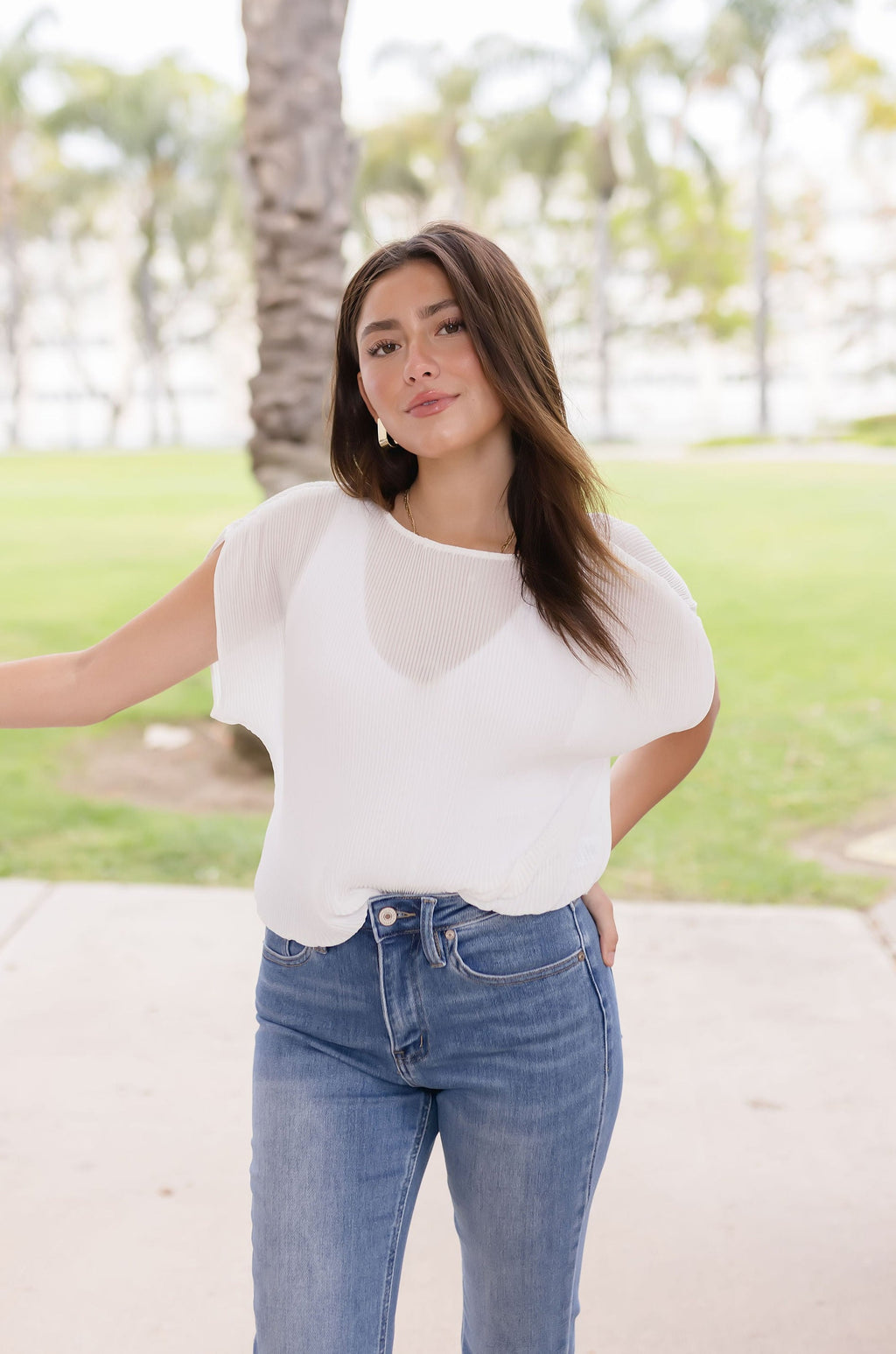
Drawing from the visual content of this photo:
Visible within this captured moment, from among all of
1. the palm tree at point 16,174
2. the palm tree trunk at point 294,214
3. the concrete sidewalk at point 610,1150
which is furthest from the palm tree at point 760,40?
the concrete sidewalk at point 610,1150

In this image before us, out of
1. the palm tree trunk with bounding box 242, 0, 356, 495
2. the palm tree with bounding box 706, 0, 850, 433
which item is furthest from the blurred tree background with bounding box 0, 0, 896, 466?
the palm tree trunk with bounding box 242, 0, 356, 495

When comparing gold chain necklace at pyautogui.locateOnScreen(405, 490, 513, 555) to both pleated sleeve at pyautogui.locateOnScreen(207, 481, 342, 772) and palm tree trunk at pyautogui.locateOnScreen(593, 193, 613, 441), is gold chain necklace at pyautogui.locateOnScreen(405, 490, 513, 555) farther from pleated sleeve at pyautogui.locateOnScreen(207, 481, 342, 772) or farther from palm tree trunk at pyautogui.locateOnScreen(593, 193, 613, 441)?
palm tree trunk at pyautogui.locateOnScreen(593, 193, 613, 441)

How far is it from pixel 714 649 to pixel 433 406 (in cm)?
846

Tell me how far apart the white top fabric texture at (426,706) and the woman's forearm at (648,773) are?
233 millimetres

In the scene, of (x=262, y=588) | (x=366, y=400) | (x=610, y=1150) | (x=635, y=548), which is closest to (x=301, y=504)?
Answer: (x=262, y=588)

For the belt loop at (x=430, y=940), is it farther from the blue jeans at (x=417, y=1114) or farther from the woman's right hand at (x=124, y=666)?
the woman's right hand at (x=124, y=666)

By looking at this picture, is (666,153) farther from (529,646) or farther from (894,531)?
(529,646)

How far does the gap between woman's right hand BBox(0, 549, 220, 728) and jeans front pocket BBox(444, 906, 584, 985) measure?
0.50 metres

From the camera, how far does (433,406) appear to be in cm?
153

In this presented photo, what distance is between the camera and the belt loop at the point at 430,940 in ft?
4.73

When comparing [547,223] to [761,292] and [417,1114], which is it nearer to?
[761,292]

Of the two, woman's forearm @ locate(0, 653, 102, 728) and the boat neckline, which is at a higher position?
the boat neckline

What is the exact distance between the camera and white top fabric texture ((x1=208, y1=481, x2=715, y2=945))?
1464mm

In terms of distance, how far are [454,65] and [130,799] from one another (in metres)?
28.6
